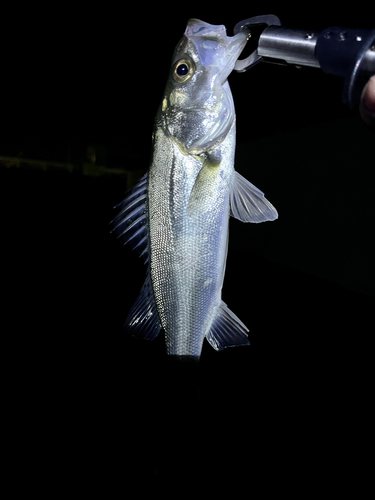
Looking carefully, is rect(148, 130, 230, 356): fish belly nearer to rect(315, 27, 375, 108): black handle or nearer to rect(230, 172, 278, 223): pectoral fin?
rect(230, 172, 278, 223): pectoral fin

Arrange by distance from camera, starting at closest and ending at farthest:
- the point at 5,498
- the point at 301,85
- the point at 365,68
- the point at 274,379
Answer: the point at 365,68, the point at 5,498, the point at 274,379, the point at 301,85

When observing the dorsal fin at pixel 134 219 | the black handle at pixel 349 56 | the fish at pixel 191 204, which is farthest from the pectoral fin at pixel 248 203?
the black handle at pixel 349 56

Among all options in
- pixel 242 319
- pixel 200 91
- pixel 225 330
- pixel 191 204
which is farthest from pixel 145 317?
pixel 242 319

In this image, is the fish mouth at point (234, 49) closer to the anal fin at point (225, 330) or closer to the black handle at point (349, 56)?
the black handle at point (349, 56)

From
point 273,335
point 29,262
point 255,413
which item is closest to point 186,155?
point 255,413

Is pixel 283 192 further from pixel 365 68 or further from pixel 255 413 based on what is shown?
pixel 365 68

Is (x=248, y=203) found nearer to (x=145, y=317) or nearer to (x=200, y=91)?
(x=200, y=91)

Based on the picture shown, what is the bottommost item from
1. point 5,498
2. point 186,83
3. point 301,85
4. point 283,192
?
point 5,498
